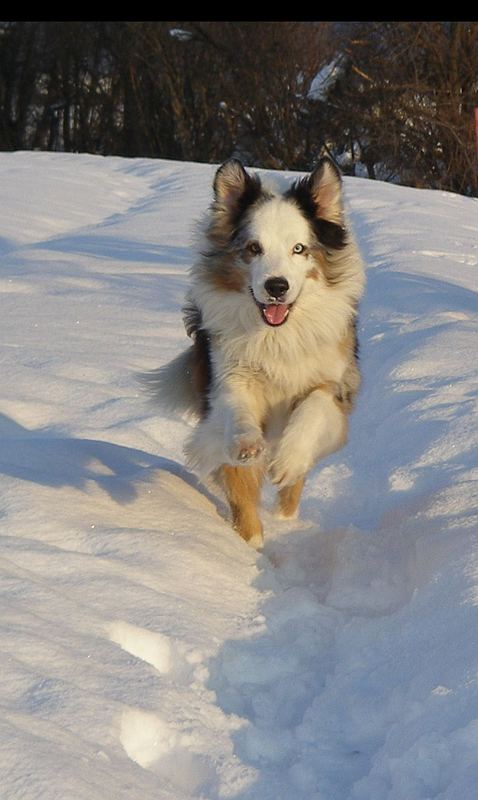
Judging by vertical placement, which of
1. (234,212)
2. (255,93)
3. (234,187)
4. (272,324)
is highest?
(234,187)

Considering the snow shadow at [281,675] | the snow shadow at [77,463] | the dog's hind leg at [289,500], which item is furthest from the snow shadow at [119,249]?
the snow shadow at [281,675]

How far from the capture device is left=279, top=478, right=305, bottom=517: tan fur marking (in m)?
5.08

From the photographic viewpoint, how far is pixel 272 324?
14.7ft

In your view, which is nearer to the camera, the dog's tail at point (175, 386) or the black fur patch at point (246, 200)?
the black fur patch at point (246, 200)

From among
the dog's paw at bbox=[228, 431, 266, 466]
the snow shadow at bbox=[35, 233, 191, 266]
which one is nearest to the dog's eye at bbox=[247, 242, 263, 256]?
the dog's paw at bbox=[228, 431, 266, 466]

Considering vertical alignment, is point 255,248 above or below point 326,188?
below

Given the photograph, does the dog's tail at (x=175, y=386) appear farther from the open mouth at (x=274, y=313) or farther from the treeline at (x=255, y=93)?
the treeline at (x=255, y=93)

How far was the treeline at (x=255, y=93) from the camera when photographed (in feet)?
69.5

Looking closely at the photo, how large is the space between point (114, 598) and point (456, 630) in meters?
1.08

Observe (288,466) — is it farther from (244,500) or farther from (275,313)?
(275,313)

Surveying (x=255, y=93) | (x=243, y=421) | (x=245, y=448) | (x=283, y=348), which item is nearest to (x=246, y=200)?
(x=283, y=348)

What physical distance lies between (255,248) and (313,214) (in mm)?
336

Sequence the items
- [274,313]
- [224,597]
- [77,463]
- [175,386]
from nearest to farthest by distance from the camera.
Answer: [224,597], [274,313], [77,463], [175,386]

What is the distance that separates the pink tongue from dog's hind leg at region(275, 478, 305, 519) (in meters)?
0.89
